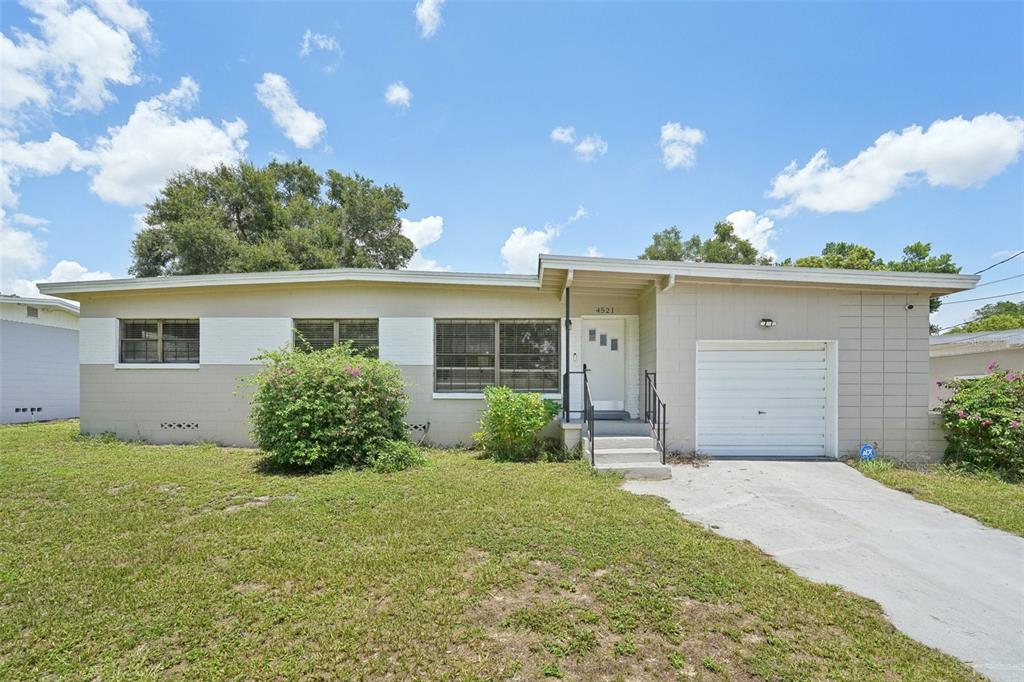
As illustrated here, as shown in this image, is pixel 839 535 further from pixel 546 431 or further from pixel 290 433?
pixel 290 433

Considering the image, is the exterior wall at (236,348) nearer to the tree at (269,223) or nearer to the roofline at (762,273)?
the roofline at (762,273)

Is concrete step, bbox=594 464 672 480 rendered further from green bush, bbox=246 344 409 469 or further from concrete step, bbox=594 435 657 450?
green bush, bbox=246 344 409 469

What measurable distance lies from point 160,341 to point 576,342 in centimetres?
855

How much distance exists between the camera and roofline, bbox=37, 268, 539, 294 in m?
8.12

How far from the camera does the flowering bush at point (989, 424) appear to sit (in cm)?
604

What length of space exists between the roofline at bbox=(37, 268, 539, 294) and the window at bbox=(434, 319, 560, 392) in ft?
2.74

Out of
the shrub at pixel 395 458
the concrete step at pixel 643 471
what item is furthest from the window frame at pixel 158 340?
the concrete step at pixel 643 471

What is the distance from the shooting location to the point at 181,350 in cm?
880

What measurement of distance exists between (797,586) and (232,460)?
775cm

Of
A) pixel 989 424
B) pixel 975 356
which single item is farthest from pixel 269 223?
pixel 975 356

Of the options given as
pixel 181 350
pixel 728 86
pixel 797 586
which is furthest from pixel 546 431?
pixel 728 86

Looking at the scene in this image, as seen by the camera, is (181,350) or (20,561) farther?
(181,350)

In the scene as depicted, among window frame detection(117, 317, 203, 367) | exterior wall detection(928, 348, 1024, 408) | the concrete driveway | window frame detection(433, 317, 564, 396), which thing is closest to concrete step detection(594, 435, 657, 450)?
the concrete driveway

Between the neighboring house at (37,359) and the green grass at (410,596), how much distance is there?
9.78 m
